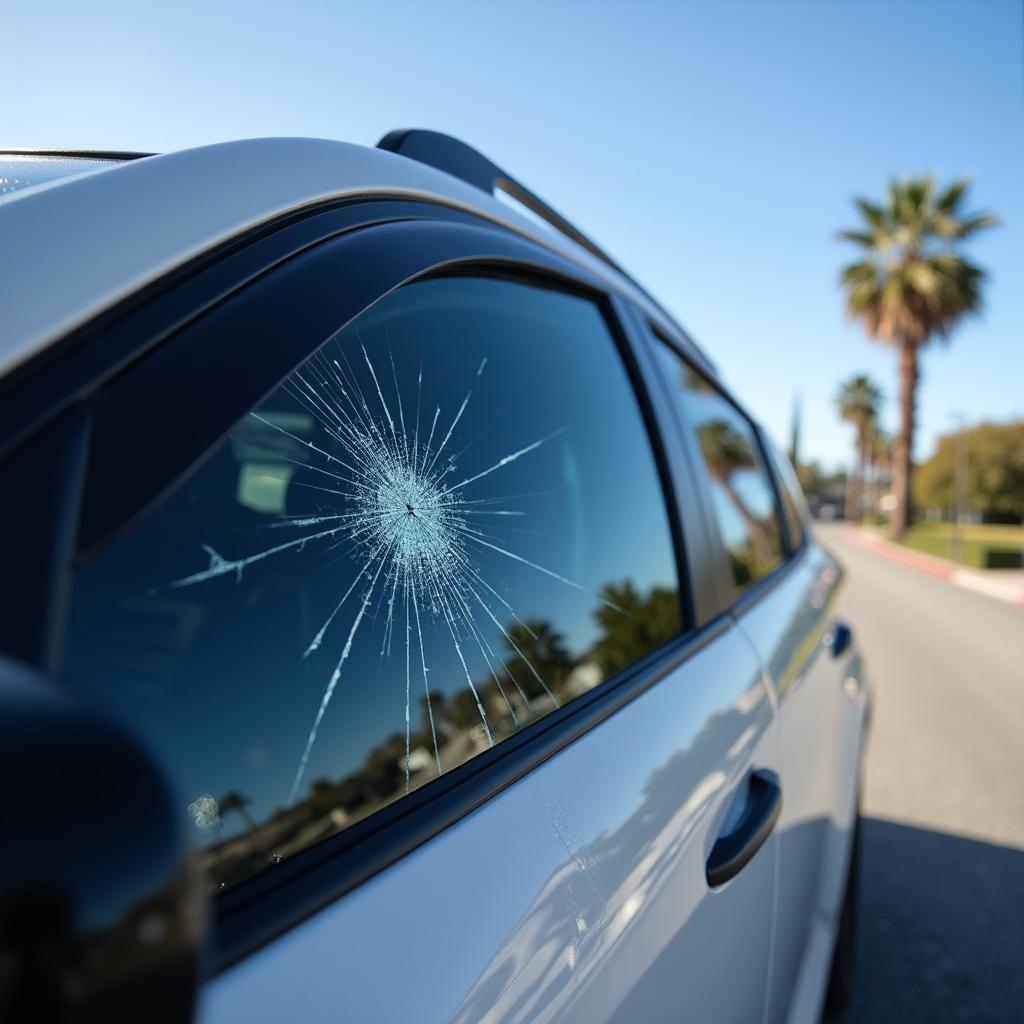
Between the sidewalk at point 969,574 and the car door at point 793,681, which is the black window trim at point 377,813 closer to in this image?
the car door at point 793,681

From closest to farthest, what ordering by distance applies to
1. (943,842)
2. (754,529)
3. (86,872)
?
(86,872) < (754,529) < (943,842)

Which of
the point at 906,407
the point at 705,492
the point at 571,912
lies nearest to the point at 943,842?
the point at 705,492

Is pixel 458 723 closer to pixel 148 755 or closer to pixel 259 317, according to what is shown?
pixel 259 317

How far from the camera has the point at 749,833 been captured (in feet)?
4.55

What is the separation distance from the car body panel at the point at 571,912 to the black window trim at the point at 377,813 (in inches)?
0.6

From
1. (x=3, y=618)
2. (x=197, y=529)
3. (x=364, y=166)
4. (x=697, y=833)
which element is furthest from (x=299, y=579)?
(x=697, y=833)

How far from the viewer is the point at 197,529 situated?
835 mm

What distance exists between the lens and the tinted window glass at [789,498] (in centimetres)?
367

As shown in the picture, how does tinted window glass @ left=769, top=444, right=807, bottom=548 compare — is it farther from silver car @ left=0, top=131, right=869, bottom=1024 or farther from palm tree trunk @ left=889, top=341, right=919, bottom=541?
palm tree trunk @ left=889, top=341, right=919, bottom=541

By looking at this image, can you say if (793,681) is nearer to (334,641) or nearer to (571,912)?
(571,912)

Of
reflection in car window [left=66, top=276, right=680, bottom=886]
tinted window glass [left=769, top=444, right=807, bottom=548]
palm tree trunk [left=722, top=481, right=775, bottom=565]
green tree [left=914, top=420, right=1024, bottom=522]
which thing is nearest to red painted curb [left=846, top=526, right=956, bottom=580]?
tinted window glass [left=769, top=444, right=807, bottom=548]

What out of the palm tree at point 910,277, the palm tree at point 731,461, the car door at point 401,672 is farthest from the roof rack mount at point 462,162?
the palm tree at point 910,277

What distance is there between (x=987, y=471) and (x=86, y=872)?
7533cm

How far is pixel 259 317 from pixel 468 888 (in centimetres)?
56
